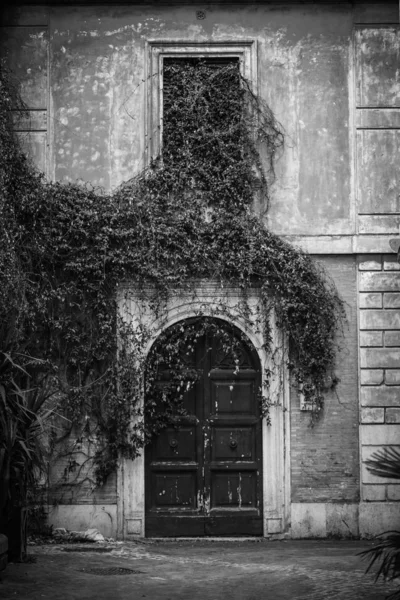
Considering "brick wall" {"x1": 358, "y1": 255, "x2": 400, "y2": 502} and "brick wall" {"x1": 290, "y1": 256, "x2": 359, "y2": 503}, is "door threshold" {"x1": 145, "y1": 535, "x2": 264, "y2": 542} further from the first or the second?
"brick wall" {"x1": 358, "y1": 255, "x2": 400, "y2": 502}

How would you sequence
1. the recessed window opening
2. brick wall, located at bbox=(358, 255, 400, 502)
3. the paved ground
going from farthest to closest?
the recessed window opening, brick wall, located at bbox=(358, 255, 400, 502), the paved ground

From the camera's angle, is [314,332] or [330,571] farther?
[314,332]

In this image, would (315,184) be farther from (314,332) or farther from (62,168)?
(62,168)

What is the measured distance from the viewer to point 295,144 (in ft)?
38.3

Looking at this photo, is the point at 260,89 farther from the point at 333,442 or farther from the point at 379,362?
the point at 333,442

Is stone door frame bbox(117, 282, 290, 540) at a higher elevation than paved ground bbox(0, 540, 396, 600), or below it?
higher

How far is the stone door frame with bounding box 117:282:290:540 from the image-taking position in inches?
447

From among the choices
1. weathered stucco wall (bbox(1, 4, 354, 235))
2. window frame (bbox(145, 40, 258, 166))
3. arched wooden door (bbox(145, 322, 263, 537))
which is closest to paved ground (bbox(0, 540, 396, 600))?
arched wooden door (bbox(145, 322, 263, 537))

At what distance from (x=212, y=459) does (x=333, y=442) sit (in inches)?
58.7

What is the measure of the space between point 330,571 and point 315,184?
4.76 metres

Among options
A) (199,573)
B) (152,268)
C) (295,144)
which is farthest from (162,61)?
(199,573)

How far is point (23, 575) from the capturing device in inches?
346

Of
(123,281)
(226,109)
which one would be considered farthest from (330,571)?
(226,109)

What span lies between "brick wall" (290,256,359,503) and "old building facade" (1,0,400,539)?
0.04 feet
